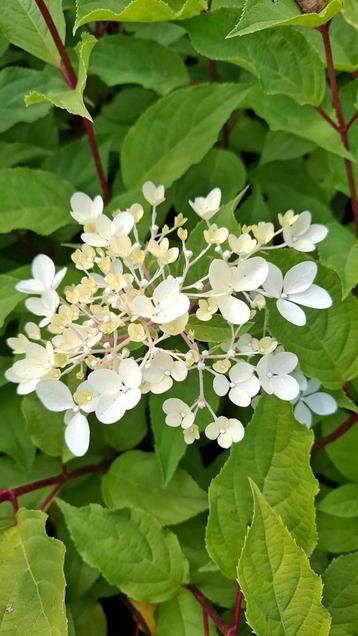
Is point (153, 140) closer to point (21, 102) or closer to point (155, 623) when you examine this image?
point (21, 102)

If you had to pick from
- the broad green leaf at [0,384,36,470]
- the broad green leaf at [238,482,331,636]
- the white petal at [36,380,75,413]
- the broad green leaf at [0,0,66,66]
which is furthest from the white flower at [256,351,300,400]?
the broad green leaf at [0,0,66,66]

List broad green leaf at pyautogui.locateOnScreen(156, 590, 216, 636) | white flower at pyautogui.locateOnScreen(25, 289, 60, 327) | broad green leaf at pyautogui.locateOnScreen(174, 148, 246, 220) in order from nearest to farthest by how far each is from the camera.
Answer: white flower at pyautogui.locateOnScreen(25, 289, 60, 327), broad green leaf at pyautogui.locateOnScreen(156, 590, 216, 636), broad green leaf at pyautogui.locateOnScreen(174, 148, 246, 220)

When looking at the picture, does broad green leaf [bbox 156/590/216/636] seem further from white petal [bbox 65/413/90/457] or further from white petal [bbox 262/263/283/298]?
white petal [bbox 262/263/283/298]

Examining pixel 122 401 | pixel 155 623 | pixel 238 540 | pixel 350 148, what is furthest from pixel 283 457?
pixel 350 148

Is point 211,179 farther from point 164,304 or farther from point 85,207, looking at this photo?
point 164,304

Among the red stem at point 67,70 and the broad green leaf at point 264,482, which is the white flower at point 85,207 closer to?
the red stem at point 67,70
